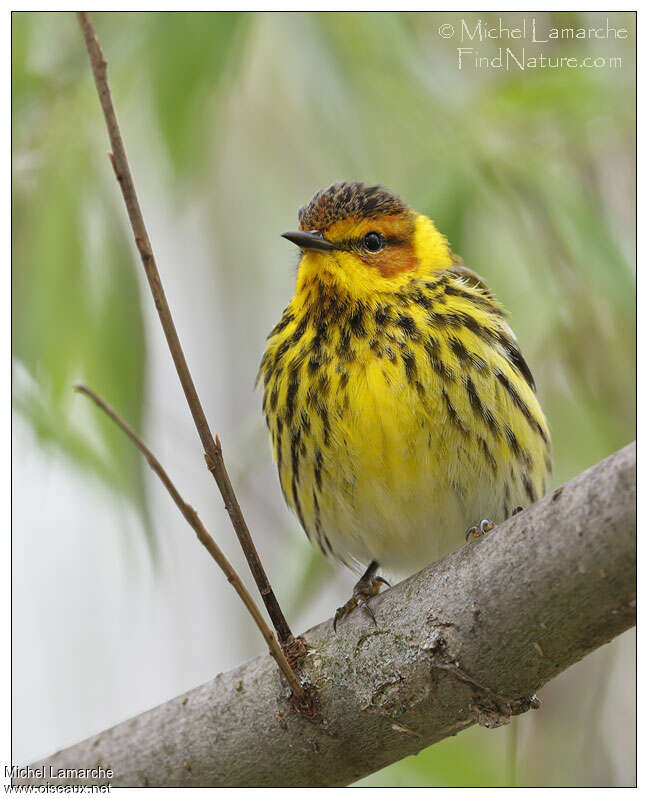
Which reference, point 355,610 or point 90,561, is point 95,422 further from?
point 355,610

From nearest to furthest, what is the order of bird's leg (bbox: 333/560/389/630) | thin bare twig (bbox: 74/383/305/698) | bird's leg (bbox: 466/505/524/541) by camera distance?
thin bare twig (bbox: 74/383/305/698)
bird's leg (bbox: 333/560/389/630)
bird's leg (bbox: 466/505/524/541)

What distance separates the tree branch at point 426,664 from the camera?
1.73m

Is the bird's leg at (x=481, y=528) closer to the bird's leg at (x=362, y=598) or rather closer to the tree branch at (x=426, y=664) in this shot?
the bird's leg at (x=362, y=598)

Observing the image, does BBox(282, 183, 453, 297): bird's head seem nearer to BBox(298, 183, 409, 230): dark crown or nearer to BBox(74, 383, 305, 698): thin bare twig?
BBox(298, 183, 409, 230): dark crown

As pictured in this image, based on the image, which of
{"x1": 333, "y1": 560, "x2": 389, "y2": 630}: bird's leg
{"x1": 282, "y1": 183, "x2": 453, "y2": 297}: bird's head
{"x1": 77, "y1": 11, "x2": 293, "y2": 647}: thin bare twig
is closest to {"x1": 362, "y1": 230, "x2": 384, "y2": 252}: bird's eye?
{"x1": 282, "y1": 183, "x2": 453, "y2": 297}: bird's head

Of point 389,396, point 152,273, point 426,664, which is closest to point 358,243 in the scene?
point 389,396

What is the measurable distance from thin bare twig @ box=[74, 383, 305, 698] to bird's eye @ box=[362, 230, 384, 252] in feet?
4.76

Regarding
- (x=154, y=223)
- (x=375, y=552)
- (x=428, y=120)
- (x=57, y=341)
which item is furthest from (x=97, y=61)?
(x=154, y=223)

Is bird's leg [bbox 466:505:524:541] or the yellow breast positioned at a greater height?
the yellow breast

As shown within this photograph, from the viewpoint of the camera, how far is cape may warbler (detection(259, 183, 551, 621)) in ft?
8.96

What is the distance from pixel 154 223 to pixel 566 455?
194 centimetres

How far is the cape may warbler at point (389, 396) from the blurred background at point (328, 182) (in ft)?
0.62

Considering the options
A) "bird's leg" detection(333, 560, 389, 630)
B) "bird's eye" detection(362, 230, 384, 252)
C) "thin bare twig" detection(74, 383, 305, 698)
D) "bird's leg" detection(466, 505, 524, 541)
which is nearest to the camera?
"thin bare twig" detection(74, 383, 305, 698)

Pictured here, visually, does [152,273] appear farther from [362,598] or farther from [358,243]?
[358,243]
